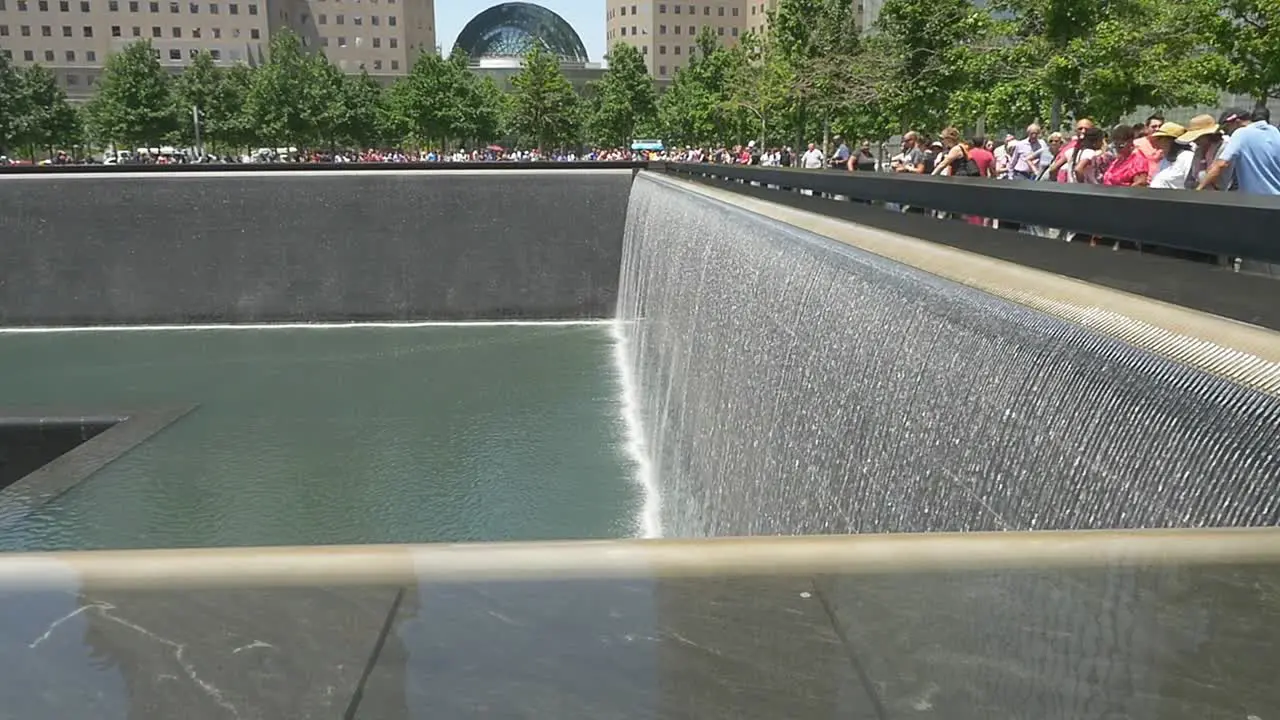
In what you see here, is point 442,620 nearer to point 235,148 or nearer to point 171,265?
point 171,265

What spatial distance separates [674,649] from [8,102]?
59.7 metres

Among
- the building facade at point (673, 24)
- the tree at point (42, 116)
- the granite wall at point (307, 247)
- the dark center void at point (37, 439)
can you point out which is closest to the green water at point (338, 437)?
the dark center void at point (37, 439)

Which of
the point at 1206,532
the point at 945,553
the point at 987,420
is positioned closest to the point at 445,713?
the point at 945,553

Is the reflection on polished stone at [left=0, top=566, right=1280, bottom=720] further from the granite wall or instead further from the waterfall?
the granite wall

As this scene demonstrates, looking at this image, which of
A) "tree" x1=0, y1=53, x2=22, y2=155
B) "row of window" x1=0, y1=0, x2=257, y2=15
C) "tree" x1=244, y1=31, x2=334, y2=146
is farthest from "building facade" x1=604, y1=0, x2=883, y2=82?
"tree" x1=0, y1=53, x2=22, y2=155

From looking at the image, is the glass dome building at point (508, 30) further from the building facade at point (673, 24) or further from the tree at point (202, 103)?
the tree at point (202, 103)

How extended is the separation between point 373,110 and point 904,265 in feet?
204

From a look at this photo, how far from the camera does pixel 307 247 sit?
15141 mm

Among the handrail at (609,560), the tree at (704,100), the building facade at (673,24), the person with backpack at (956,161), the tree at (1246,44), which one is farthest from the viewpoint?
the building facade at (673,24)

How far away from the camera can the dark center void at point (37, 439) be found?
30.3ft

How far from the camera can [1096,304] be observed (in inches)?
99.0

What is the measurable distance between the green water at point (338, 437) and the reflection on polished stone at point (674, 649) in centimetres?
501

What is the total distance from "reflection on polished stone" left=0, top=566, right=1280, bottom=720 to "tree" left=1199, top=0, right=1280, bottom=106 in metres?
18.4

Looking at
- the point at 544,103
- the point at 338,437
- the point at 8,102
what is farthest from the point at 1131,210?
the point at 544,103
